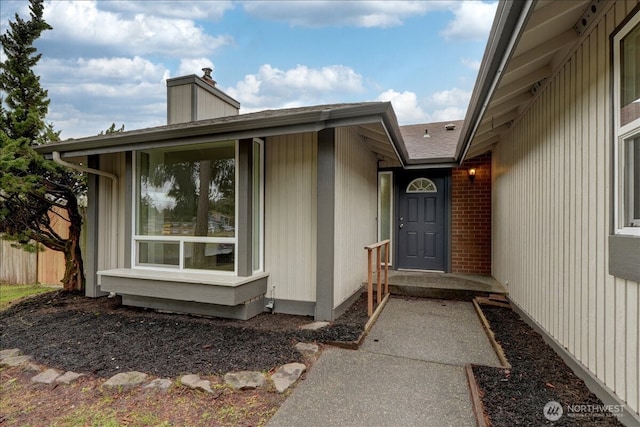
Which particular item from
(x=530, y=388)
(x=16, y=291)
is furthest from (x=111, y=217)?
(x=530, y=388)

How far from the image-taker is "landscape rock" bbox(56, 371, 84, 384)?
105 inches

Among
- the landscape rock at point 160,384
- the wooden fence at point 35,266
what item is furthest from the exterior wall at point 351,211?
the wooden fence at point 35,266

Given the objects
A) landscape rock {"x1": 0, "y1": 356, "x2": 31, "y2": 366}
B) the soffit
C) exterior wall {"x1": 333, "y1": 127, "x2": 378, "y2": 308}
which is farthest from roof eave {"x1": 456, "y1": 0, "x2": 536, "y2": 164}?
landscape rock {"x1": 0, "y1": 356, "x2": 31, "y2": 366}

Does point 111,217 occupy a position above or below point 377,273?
above

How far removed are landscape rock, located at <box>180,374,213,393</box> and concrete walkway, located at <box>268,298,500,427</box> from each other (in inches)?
27.2

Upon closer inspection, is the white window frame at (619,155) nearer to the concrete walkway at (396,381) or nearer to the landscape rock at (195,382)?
the concrete walkway at (396,381)

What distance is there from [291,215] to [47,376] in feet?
9.72

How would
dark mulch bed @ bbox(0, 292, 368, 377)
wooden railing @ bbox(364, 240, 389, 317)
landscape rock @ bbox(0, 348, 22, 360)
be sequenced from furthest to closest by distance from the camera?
wooden railing @ bbox(364, 240, 389, 317) < landscape rock @ bbox(0, 348, 22, 360) < dark mulch bed @ bbox(0, 292, 368, 377)

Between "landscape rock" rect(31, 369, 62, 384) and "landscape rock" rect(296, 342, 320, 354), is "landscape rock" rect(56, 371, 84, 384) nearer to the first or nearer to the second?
"landscape rock" rect(31, 369, 62, 384)

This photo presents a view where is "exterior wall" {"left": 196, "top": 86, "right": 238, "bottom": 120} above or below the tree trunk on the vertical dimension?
above

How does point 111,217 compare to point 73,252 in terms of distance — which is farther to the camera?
point 73,252

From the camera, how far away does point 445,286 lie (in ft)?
17.7

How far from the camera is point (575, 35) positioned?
262 cm

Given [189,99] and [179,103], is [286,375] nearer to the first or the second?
[189,99]
